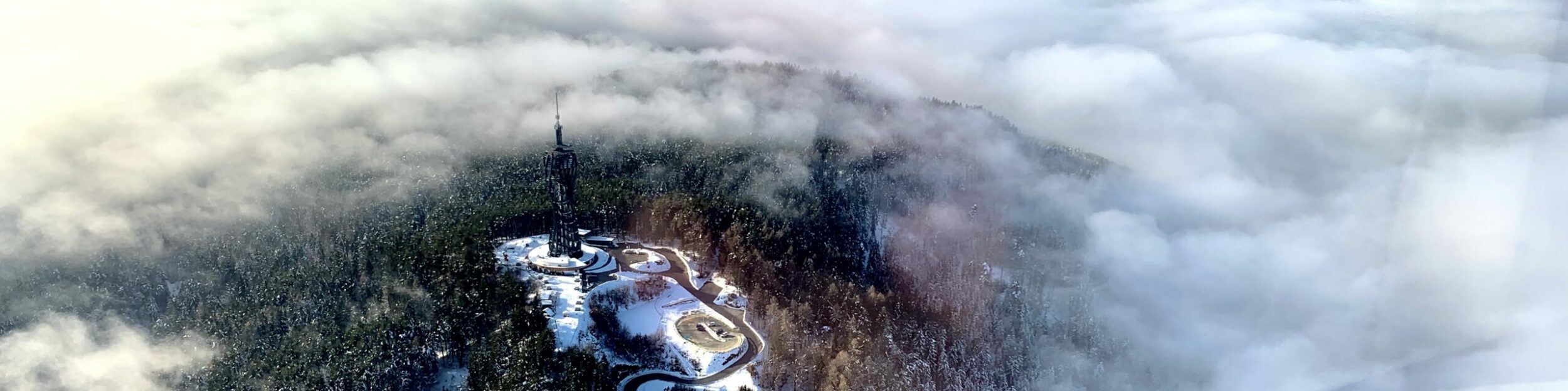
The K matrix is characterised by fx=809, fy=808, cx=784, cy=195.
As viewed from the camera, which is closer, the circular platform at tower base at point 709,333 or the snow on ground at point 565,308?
the snow on ground at point 565,308

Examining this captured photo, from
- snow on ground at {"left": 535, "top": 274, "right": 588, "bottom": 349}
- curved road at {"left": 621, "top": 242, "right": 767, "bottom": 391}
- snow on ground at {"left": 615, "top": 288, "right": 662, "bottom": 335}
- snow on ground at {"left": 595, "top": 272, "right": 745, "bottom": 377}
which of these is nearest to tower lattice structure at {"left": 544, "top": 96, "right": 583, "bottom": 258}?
snow on ground at {"left": 535, "top": 274, "right": 588, "bottom": 349}

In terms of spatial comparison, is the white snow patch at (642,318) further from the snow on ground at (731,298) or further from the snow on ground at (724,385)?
the snow on ground at (724,385)

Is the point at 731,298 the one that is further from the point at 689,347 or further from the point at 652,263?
the point at 652,263

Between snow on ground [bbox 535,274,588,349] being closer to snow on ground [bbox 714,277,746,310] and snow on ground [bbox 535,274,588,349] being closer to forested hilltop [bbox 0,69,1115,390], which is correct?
forested hilltop [bbox 0,69,1115,390]

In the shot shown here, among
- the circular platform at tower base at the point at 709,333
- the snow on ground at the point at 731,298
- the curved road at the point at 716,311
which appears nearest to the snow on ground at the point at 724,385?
the curved road at the point at 716,311

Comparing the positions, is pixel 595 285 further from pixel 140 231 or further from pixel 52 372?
pixel 140 231

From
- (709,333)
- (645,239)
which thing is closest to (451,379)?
(709,333)

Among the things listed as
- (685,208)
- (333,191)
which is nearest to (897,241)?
(685,208)
